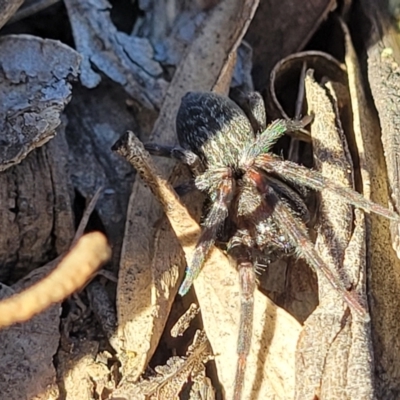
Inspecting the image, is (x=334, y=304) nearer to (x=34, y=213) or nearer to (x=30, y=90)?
(x=34, y=213)

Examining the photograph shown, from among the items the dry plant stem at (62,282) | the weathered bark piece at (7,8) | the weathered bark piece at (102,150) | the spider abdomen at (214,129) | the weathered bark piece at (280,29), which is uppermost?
the weathered bark piece at (280,29)

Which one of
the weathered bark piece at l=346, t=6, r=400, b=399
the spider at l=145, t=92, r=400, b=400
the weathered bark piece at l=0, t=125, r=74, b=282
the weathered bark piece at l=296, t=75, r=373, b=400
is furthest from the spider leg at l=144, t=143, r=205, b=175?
the weathered bark piece at l=346, t=6, r=400, b=399

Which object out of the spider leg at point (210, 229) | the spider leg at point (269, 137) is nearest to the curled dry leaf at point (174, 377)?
the spider leg at point (210, 229)

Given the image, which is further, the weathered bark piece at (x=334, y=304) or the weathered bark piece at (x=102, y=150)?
the weathered bark piece at (x=102, y=150)

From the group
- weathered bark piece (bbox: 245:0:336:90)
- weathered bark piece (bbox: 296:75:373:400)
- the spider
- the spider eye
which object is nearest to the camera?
weathered bark piece (bbox: 296:75:373:400)

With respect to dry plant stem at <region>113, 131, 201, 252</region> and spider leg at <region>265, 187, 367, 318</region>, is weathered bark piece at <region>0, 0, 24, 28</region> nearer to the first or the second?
dry plant stem at <region>113, 131, 201, 252</region>

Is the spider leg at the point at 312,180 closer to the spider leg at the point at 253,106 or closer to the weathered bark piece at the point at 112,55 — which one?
the spider leg at the point at 253,106
